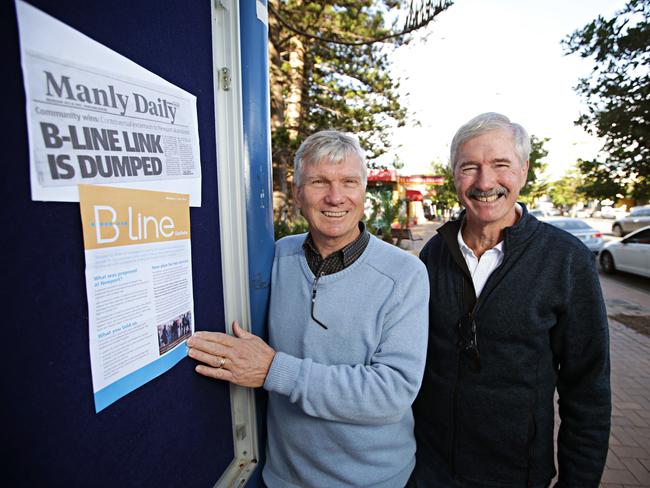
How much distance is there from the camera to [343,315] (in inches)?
55.7

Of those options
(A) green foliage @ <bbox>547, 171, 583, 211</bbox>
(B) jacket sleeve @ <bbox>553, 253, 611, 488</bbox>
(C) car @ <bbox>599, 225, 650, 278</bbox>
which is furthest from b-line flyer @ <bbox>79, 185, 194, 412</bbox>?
Result: (A) green foliage @ <bbox>547, 171, 583, 211</bbox>

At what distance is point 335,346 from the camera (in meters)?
1.41

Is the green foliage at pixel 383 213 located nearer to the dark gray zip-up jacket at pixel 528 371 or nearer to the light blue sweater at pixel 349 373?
the dark gray zip-up jacket at pixel 528 371

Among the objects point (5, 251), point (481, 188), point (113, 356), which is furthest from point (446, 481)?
point (5, 251)

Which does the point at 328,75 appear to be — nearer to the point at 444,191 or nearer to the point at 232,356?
the point at 232,356


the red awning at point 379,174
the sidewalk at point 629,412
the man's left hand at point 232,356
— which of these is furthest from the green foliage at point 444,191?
the man's left hand at point 232,356

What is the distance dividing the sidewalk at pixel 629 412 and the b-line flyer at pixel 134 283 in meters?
3.52

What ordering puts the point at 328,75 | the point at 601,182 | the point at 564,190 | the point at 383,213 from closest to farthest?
the point at 601,182, the point at 328,75, the point at 383,213, the point at 564,190

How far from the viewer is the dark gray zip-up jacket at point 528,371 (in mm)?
1557

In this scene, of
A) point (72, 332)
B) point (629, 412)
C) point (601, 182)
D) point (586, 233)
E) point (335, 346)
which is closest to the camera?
point (72, 332)

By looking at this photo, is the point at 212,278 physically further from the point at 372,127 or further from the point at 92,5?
the point at 372,127

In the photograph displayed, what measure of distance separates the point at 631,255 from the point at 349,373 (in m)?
11.2

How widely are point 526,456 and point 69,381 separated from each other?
178 cm

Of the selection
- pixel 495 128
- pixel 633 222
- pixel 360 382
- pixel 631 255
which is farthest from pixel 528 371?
pixel 633 222
